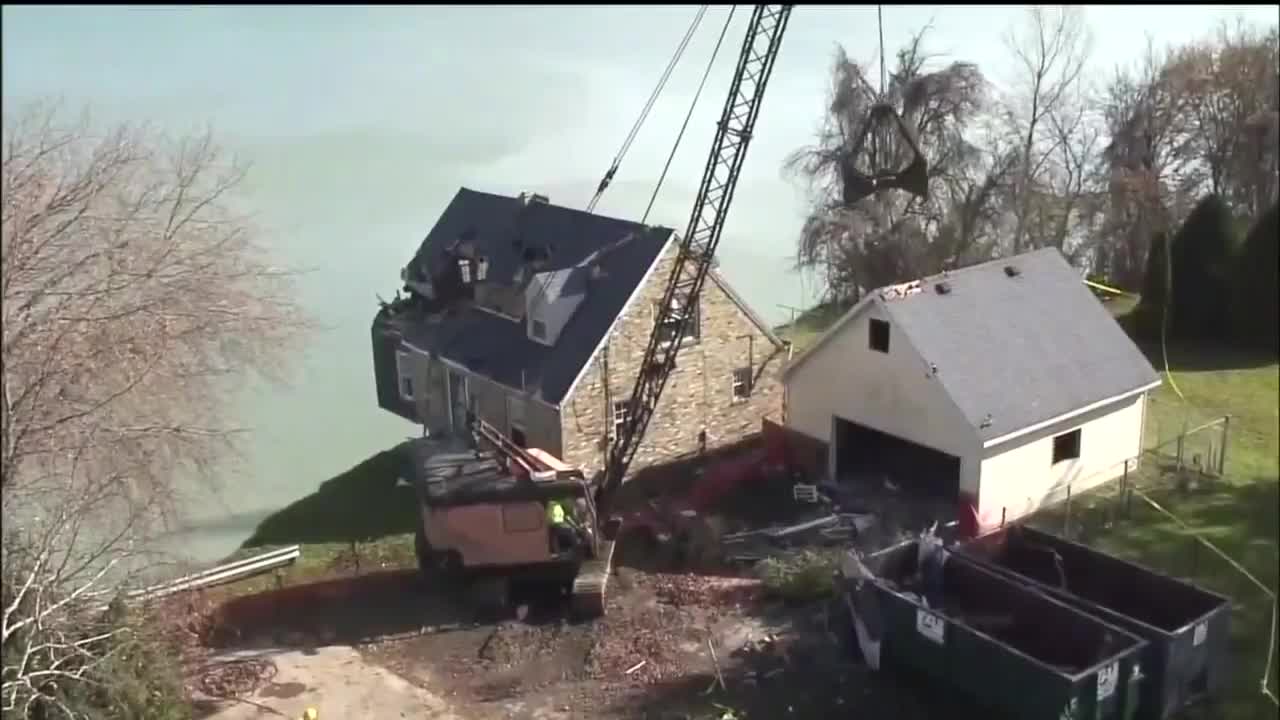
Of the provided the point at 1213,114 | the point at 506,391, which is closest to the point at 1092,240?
the point at 1213,114

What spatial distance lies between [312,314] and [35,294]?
6843 mm

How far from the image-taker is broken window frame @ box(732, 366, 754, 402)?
22016 millimetres

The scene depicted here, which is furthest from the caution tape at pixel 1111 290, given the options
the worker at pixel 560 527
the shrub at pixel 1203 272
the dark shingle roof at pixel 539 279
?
the worker at pixel 560 527

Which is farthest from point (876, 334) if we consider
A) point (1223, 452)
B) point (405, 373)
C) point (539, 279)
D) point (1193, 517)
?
point (405, 373)

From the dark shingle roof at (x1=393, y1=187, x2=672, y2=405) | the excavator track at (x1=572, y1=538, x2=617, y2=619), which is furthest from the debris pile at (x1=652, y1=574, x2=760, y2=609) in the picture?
the dark shingle roof at (x1=393, y1=187, x2=672, y2=405)

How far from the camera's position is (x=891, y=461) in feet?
66.4

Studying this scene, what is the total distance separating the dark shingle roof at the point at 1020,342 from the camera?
701 inches

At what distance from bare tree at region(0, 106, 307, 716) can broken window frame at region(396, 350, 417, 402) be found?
3.92m

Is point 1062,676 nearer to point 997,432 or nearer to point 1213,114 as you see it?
point 997,432

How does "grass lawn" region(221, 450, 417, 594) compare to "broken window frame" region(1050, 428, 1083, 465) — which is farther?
"broken window frame" region(1050, 428, 1083, 465)

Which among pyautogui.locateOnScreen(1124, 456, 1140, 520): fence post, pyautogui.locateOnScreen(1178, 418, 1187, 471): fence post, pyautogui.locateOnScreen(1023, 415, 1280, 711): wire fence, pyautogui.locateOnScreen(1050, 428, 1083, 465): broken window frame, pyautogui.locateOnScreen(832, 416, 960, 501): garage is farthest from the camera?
pyautogui.locateOnScreen(1178, 418, 1187, 471): fence post

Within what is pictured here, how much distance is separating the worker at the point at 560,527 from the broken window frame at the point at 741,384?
6.91 meters

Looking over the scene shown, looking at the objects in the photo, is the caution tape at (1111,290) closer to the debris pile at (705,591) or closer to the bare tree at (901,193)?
the bare tree at (901,193)

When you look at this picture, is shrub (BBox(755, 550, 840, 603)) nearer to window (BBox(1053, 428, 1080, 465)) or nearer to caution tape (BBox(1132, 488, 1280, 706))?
window (BBox(1053, 428, 1080, 465))
